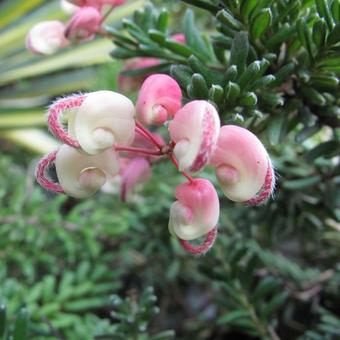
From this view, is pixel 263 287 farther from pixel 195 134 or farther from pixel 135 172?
pixel 195 134

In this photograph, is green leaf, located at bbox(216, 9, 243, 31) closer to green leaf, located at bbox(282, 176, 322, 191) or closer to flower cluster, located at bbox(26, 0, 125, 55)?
flower cluster, located at bbox(26, 0, 125, 55)

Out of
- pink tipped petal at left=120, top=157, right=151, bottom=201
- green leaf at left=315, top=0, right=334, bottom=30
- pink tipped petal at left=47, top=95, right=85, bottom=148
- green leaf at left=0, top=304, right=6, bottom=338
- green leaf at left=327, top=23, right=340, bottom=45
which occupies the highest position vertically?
green leaf at left=315, top=0, right=334, bottom=30

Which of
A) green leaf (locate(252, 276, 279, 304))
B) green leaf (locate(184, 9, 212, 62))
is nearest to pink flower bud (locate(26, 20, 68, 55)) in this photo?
green leaf (locate(184, 9, 212, 62))

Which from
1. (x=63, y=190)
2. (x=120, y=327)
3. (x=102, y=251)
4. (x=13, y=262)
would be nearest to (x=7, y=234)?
(x=13, y=262)

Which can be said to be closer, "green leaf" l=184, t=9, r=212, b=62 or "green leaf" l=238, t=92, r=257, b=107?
"green leaf" l=238, t=92, r=257, b=107

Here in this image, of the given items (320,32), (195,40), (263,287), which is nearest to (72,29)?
(195,40)

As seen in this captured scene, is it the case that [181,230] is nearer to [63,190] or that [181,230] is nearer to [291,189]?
[63,190]

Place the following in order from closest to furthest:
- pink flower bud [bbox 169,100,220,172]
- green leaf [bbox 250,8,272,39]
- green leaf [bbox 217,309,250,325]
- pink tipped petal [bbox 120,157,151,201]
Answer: pink flower bud [bbox 169,100,220,172], green leaf [bbox 250,8,272,39], pink tipped petal [bbox 120,157,151,201], green leaf [bbox 217,309,250,325]
